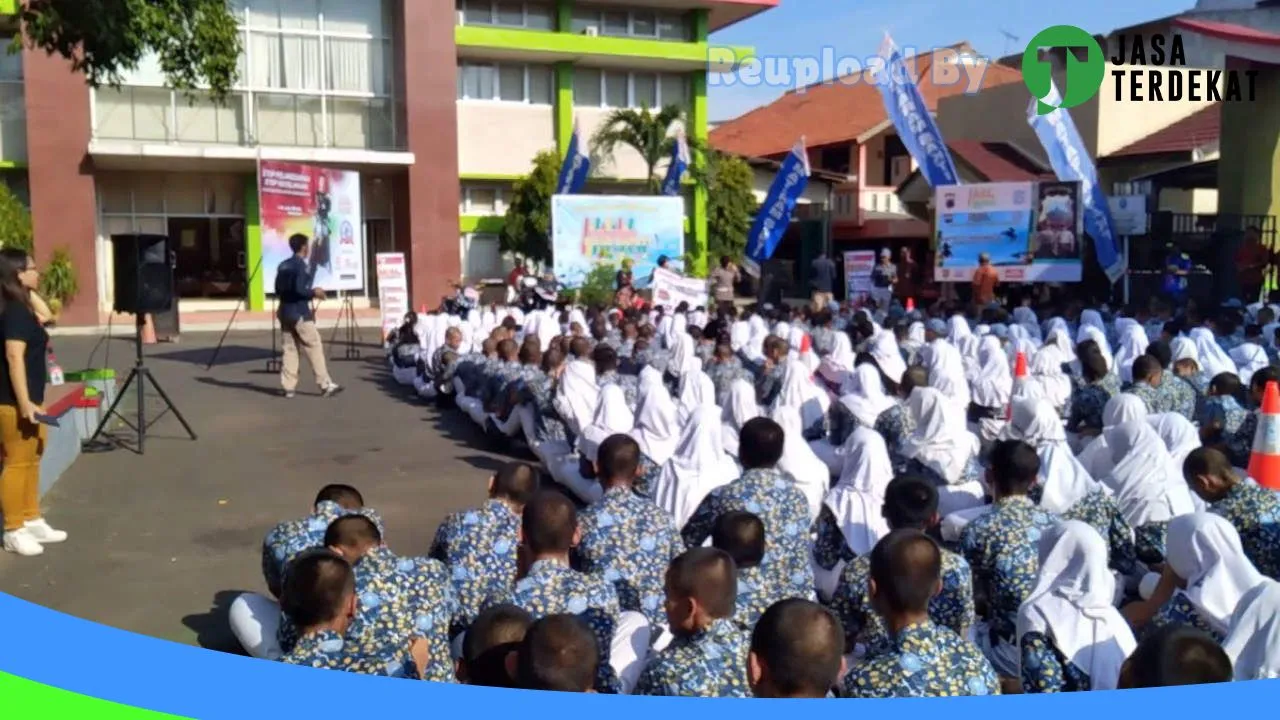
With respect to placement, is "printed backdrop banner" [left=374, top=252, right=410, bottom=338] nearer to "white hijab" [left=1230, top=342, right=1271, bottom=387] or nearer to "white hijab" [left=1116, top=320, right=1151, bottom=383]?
"white hijab" [left=1116, top=320, right=1151, bottom=383]

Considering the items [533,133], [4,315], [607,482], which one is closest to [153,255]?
[4,315]

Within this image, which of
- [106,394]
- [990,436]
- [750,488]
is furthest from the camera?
[106,394]

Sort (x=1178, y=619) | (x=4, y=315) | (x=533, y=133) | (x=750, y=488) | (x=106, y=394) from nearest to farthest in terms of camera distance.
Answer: (x=1178, y=619), (x=750, y=488), (x=4, y=315), (x=106, y=394), (x=533, y=133)

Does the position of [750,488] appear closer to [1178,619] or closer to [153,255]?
[1178,619]

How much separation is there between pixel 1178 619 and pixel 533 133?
25271 millimetres

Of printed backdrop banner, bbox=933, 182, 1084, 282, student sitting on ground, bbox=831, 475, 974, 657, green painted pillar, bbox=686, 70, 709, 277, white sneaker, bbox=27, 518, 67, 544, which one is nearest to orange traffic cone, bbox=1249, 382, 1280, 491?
student sitting on ground, bbox=831, 475, 974, 657

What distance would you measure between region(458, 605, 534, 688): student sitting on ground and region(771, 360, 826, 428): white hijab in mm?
5296

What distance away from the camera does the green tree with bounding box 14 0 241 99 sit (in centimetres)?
898

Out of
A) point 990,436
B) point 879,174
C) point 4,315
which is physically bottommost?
point 990,436

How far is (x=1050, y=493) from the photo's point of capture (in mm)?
5484

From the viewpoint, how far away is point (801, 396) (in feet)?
28.6

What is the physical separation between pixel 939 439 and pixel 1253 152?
14.9 m

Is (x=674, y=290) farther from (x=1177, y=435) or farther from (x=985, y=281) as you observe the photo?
(x=1177, y=435)

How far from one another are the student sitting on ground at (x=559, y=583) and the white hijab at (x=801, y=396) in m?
4.61
